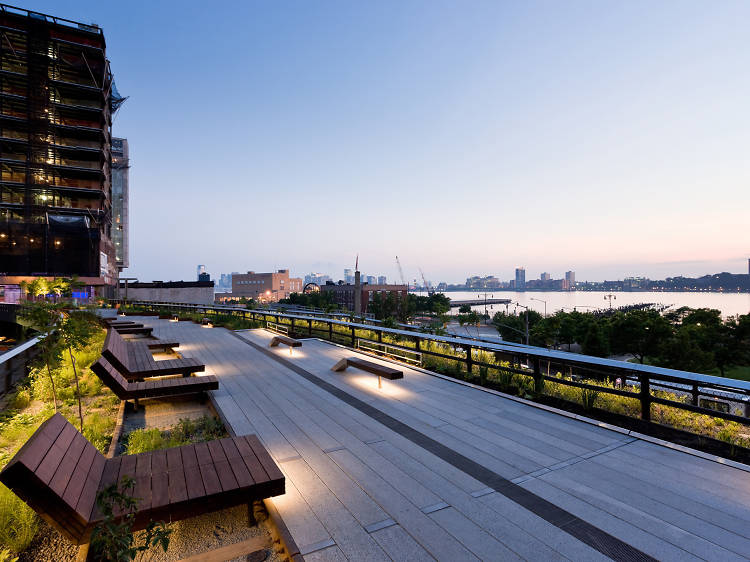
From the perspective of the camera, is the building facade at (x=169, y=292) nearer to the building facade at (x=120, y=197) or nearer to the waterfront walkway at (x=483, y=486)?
the building facade at (x=120, y=197)

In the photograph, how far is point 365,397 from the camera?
278 inches

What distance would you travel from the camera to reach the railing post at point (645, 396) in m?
5.23

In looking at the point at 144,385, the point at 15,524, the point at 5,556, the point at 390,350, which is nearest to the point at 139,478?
the point at 5,556

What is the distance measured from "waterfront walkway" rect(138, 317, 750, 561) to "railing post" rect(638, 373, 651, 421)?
73 cm

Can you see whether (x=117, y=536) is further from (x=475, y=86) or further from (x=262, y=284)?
(x=262, y=284)

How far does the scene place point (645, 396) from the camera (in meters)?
5.31

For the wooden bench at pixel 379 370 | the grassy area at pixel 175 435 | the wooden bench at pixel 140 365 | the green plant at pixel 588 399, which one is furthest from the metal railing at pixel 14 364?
the green plant at pixel 588 399

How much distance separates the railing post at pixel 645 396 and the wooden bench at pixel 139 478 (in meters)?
5.30

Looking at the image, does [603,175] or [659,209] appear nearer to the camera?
[603,175]

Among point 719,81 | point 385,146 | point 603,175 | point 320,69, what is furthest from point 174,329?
point 603,175

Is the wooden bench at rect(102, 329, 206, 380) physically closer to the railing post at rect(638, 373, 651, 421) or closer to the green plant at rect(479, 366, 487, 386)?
the green plant at rect(479, 366, 487, 386)

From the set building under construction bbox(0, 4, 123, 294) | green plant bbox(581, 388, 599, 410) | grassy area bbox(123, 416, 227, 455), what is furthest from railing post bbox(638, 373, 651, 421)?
building under construction bbox(0, 4, 123, 294)

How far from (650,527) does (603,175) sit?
15268 cm

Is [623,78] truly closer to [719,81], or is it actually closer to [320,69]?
[719,81]
